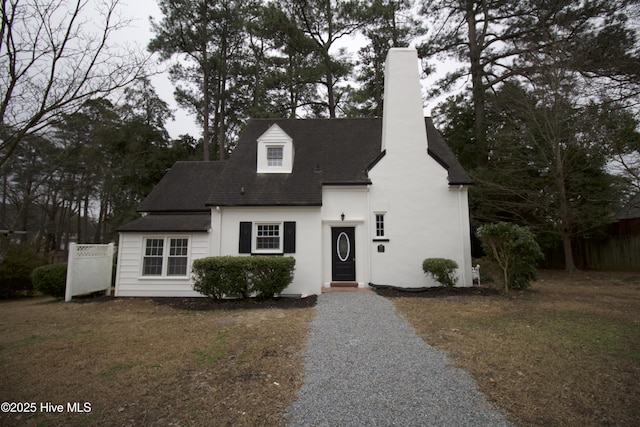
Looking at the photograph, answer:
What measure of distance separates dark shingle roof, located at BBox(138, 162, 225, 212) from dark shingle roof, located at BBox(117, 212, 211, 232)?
0.84 meters

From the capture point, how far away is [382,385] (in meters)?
4.16

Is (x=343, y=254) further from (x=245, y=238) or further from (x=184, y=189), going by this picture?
(x=184, y=189)

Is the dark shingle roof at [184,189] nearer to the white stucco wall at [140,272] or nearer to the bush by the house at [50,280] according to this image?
the white stucco wall at [140,272]

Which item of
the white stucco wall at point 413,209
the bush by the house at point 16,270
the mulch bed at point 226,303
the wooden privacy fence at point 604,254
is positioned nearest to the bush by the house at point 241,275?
the mulch bed at point 226,303

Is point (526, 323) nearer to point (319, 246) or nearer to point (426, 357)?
point (426, 357)

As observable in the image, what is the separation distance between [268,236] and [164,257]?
3.72 metres

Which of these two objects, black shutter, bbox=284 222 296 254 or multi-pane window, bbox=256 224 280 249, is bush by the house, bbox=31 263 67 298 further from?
black shutter, bbox=284 222 296 254

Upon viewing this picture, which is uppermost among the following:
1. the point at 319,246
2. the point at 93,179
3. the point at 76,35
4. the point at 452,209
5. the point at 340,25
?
the point at 340,25

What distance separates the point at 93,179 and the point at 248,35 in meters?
18.5

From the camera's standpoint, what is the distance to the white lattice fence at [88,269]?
36.0 feet

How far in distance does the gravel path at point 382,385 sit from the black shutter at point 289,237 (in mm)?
4887

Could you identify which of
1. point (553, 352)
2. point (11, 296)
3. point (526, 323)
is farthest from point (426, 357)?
point (11, 296)

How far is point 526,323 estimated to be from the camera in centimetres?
684

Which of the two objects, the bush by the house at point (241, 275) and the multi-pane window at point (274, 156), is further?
the multi-pane window at point (274, 156)
